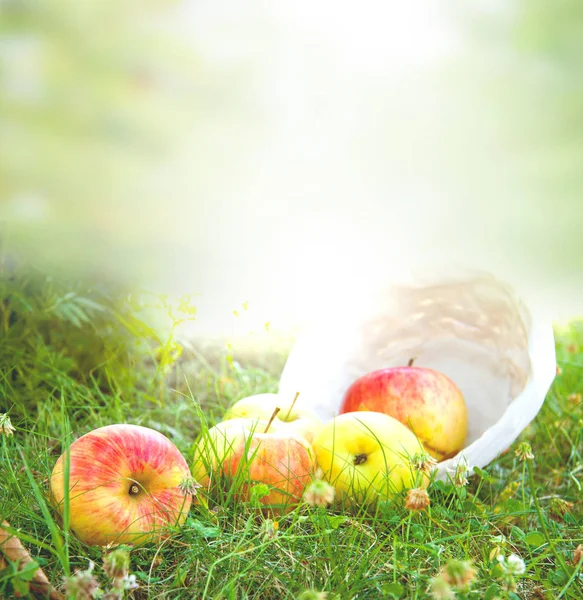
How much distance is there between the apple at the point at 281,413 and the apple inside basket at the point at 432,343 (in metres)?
0.25

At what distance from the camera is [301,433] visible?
1.58m

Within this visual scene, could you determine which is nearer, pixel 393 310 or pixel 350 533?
pixel 350 533

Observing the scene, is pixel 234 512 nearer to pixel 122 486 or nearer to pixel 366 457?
pixel 122 486

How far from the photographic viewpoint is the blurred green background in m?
4.30

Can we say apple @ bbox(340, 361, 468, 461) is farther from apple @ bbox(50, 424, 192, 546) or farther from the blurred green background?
the blurred green background

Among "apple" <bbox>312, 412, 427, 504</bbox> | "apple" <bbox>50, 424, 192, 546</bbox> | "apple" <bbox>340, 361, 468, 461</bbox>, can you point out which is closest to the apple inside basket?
"apple" <bbox>340, 361, 468, 461</bbox>

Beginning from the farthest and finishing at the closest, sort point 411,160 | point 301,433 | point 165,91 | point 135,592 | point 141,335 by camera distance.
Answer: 1. point 411,160
2. point 165,91
3. point 141,335
4. point 301,433
5. point 135,592

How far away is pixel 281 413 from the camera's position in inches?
64.8

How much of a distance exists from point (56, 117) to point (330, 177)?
2180 millimetres

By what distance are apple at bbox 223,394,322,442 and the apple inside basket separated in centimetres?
25

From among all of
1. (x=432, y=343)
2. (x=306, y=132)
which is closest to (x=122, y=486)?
(x=432, y=343)

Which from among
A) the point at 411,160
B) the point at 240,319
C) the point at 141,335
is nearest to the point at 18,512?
the point at 141,335

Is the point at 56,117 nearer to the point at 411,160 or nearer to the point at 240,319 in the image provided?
the point at 240,319

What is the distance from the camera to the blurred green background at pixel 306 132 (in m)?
4.30
